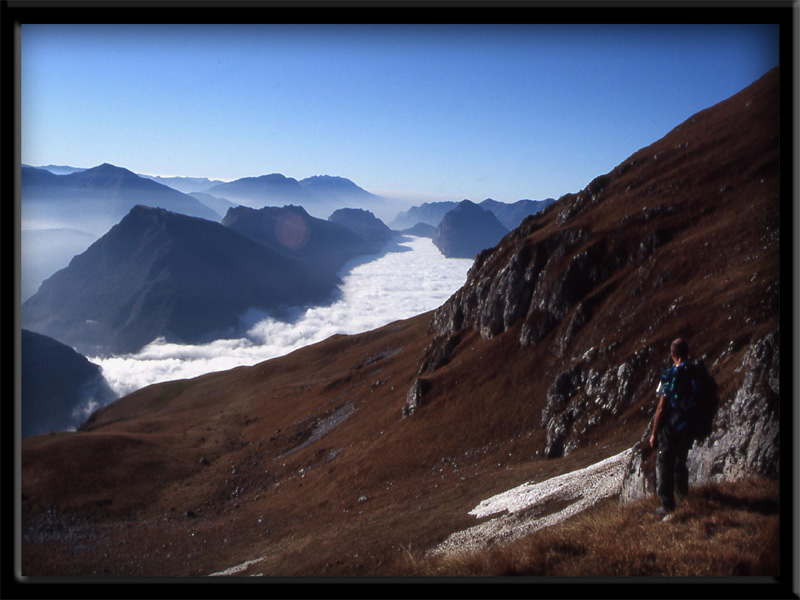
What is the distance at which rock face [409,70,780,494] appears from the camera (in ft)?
36.2

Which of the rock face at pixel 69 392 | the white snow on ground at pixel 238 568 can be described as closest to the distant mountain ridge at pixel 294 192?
the rock face at pixel 69 392

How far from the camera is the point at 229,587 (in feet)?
33.8

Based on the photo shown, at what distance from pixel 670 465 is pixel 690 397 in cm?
144

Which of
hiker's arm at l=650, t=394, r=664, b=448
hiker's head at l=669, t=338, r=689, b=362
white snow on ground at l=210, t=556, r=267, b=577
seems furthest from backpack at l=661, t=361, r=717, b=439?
white snow on ground at l=210, t=556, r=267, b=577

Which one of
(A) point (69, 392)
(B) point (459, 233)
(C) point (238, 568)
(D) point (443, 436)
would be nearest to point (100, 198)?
(A) point (69, 392)

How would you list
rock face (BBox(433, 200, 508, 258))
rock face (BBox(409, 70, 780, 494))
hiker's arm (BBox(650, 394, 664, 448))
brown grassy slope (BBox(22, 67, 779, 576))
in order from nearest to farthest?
hiker's arm (BBox(650, 394, 664, 448)), rock face (BBox(409, 70, 780, 494)), brown grassy slope (BBox(22, 67, 779, 576)), rock face (BBox(433, 200, 508, 258))

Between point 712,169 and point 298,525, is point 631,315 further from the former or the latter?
point 298,525

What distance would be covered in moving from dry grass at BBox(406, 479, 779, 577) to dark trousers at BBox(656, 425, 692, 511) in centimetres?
24

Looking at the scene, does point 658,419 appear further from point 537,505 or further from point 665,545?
point 537,505

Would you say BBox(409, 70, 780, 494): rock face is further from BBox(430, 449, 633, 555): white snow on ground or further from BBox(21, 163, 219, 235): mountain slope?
BBox(21, 163, 219, 235): mountain slope

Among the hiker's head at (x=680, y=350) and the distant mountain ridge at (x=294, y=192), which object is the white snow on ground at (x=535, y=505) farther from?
the distant mountain ridge at (x=294, y=192)

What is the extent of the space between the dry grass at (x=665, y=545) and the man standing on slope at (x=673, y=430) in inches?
12.3

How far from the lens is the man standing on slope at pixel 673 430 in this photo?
8.95 m

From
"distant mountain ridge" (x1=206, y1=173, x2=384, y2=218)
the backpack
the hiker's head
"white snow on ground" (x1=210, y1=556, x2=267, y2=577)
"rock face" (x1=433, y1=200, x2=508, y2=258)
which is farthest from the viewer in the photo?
"rock face" (x1=433, y1=200, x2=508, y2=258)
